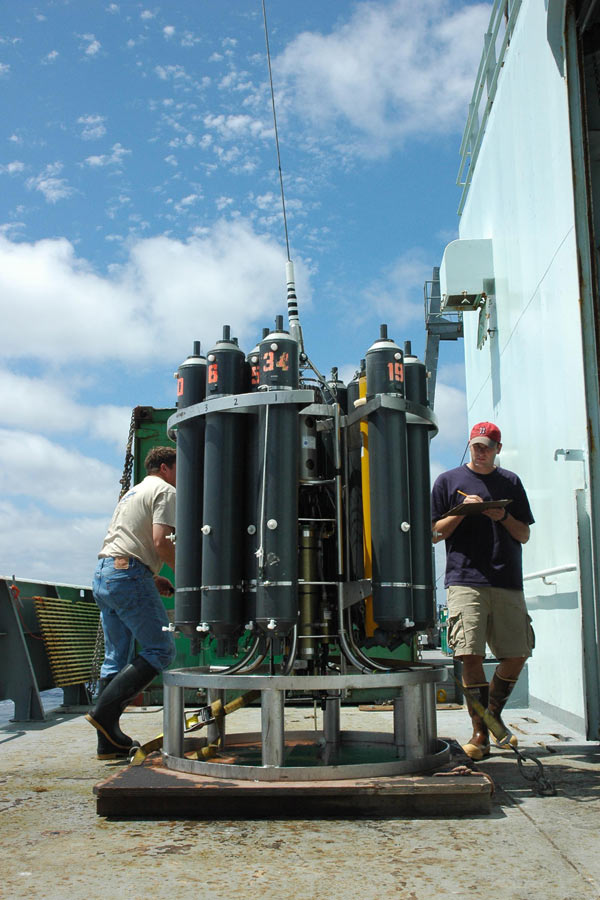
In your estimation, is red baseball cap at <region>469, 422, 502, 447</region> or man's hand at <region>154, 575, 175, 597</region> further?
man's hand at <region>154, 575, 175, 597</region>

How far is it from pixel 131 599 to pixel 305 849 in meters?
2.19

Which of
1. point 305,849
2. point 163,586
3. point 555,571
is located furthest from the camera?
point 555,571

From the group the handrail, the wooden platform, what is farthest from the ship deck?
the handrail

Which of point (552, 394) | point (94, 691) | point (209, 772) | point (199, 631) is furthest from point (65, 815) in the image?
point (94, 691)

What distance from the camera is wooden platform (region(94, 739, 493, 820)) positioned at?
2990 mm

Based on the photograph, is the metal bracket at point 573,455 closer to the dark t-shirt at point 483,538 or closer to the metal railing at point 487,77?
the dark t-shirt at point 483,538

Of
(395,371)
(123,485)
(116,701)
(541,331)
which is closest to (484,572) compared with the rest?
(395,371)

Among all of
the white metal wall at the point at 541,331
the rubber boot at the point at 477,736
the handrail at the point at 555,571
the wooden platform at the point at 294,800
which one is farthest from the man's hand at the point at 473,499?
the wooden platform at the point at 294,800

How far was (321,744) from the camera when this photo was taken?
Result: 4145 mm

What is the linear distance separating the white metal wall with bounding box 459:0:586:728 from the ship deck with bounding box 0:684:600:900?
2039 mm

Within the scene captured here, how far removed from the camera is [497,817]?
297 centimetres

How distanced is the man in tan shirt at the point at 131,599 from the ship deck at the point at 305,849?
55cm

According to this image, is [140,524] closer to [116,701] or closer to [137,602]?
[137,602]

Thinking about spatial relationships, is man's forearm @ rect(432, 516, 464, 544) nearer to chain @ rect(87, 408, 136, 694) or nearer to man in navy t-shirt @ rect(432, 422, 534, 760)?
man in navy t-shirt @ rect(432, 422, 534, 760)
